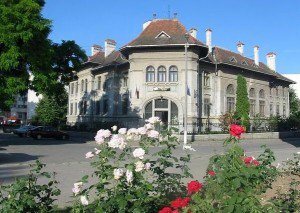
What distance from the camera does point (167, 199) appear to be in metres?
5.74

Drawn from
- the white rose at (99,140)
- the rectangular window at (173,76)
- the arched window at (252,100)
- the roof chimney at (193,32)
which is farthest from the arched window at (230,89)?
the white rose at (99,140)

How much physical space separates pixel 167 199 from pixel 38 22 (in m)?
21.5

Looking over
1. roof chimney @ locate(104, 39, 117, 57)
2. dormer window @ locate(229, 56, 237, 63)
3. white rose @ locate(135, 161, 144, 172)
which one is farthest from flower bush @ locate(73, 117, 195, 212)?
roof chimney @ locate(104, 39, 117, 57)

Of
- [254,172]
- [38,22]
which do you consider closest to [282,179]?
[254,172]

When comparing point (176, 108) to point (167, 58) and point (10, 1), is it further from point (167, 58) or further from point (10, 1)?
point (10, 1)

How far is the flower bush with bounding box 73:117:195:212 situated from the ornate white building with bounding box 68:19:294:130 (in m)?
28.7

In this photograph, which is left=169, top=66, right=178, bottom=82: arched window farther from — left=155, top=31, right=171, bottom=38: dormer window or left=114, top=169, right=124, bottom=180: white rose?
left=114, top=169, right=124, bottom=180: white rose

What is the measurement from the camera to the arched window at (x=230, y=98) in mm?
48019

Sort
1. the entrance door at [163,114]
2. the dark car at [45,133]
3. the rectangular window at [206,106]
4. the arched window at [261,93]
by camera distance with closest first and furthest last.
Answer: the dark car at [45,133] → the entrance door at [163,114] → the rectangular window at [206,106] → the arched window at [261,93]

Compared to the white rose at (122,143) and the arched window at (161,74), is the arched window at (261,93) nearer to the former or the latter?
the arched window at (161,74)

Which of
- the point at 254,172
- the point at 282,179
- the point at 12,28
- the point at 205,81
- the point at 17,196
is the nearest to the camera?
the point at 254,172

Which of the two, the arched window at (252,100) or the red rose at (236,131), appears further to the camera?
the arched window at (252,100)

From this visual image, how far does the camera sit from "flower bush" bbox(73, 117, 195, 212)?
4.59 metres

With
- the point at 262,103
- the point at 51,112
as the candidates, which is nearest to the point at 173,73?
the point at 262,103
